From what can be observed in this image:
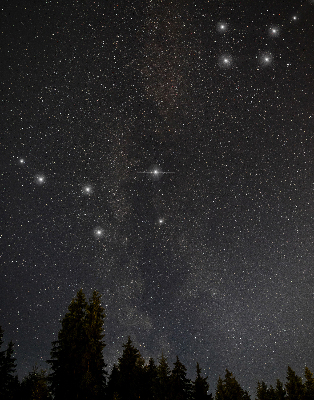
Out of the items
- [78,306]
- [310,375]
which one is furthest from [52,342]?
[310,375]

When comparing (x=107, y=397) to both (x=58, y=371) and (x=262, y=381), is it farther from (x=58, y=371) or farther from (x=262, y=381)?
(x=262, y=381)

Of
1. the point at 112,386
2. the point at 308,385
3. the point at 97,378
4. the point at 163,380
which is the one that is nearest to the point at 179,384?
the point at 163,380

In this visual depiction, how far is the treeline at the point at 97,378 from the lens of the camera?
13.7 meters

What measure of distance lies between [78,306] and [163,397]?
1110 centimetres

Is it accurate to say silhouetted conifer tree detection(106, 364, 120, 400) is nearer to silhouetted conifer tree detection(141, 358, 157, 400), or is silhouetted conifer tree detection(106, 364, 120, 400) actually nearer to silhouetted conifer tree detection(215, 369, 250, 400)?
silhouetted conifer tree detection(141, 358, 157, 400)

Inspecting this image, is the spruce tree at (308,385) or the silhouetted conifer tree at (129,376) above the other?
the silhouetted conifer tree at (129,376)

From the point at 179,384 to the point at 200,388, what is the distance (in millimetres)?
2933

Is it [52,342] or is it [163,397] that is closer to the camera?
[52,342]

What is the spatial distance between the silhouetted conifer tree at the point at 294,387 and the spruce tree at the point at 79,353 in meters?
23.2

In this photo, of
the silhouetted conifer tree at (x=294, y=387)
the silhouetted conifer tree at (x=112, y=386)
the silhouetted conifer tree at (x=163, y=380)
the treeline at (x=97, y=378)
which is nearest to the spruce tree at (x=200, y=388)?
the treeline at (x=97, y=378)

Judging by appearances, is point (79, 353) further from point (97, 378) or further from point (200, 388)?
point (200, 388)

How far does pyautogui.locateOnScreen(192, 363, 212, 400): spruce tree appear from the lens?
21.9 meters

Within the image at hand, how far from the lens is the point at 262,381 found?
32.3 metres

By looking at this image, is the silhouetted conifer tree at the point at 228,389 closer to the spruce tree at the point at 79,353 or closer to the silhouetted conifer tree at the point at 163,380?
the silhouetted conifer tree at the point at 163,380
